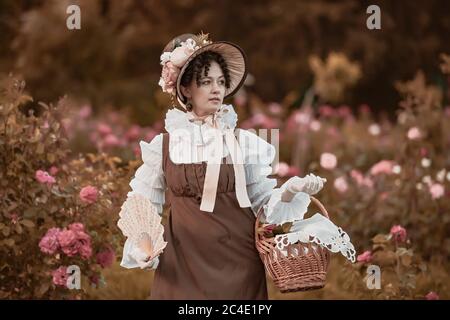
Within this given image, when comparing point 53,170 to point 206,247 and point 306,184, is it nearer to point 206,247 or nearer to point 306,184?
point 206,247

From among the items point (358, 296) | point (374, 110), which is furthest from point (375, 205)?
point (374, 110)

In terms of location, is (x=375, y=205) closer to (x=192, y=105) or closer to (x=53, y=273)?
(x=53, y=273)

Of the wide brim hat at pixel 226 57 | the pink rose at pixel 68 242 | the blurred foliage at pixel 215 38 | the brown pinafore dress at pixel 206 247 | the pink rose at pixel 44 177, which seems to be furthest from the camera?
the blurred foliage at pixel 215 38

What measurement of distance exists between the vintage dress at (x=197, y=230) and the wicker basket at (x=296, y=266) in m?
0.13

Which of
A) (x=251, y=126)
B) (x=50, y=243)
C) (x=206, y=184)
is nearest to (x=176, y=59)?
(x=206, y=184)

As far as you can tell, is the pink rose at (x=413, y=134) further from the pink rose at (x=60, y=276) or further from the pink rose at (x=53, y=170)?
the pink rose at (x=60, y=276)

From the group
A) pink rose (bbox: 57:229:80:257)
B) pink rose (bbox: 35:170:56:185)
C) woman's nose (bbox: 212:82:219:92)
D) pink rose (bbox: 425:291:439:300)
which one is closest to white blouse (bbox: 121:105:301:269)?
woman's nose (bbox: 212:82:219:92)

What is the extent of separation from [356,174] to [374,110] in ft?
33.0

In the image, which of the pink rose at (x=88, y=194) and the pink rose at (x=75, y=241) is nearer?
the pink rose at (x=75, y=241)

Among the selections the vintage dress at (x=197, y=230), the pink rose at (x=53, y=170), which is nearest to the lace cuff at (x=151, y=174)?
the vintage dress at (x=197, y=230)

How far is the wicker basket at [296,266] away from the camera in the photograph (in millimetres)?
3309

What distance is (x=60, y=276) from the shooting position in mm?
4504

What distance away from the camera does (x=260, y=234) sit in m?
3.44

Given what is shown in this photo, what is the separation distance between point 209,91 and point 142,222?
1.87 ft
